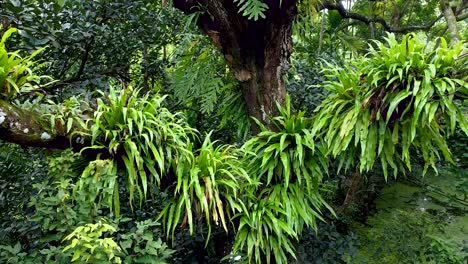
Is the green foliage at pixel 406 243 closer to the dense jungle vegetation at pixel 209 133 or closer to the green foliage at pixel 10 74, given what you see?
the dense jungle vegetation at pixel 209 133

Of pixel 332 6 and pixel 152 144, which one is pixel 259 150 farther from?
pixel 332 6

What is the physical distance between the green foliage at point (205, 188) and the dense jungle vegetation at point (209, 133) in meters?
0.01

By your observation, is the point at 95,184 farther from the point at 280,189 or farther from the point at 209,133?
the point at 280,189

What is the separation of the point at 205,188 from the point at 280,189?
59 cm

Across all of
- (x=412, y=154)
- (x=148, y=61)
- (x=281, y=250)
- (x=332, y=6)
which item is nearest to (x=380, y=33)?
(x=332, y=6)

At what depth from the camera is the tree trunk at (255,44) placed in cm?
246

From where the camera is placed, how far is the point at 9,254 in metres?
1.56

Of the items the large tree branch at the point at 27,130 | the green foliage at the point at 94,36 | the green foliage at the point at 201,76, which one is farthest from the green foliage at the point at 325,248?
the green foliage at the point at 94,36

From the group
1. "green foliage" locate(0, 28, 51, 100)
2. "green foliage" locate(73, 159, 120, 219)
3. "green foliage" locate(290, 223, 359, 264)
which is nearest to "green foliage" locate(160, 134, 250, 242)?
"green foliage" locate(73, 159, 120, 219)

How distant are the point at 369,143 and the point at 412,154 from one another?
3.88ft

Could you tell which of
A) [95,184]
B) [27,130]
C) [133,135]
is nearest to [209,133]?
[133,135]

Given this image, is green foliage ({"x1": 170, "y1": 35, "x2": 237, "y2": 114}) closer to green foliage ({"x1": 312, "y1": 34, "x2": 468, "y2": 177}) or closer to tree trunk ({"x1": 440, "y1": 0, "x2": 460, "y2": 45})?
green foliage ({"x1": 312, "y1": 34, "x2": 468, "y2": 177})

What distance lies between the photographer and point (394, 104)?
196 cm

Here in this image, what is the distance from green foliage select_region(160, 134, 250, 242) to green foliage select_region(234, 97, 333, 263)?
15 centimetres
